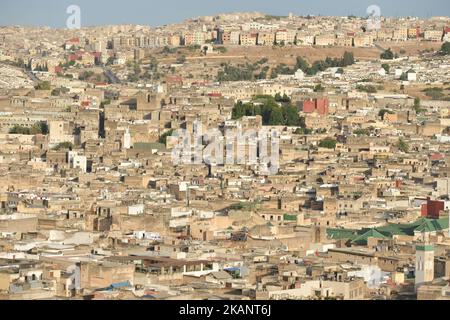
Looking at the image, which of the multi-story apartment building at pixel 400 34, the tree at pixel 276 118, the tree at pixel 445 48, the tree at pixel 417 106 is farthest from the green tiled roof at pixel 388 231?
the multi-story apartment building at pixel 400 34

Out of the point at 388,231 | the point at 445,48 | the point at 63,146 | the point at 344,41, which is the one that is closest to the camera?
the point at 388,231

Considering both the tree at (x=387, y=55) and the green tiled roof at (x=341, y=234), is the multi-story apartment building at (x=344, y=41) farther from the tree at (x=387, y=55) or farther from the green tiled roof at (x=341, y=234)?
the green tiled roof at (x=341, y=234)

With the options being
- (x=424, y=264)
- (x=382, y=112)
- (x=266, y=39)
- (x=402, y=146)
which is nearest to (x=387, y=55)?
(x=266, y=39)

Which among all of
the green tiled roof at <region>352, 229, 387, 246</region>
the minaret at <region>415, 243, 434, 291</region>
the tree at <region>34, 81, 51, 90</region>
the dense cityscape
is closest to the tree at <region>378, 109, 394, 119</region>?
the dense cityscape

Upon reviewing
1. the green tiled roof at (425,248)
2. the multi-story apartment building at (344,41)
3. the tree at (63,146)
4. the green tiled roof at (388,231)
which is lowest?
the green tiled roof at (388,231)

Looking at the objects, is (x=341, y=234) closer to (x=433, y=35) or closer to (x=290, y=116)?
(x=290, y=116)

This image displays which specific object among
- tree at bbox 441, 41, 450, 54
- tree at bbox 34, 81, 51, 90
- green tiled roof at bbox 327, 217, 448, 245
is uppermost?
tree at bbox 441, 41, 450, 54

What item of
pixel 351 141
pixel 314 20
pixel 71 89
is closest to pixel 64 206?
pixel 351 141

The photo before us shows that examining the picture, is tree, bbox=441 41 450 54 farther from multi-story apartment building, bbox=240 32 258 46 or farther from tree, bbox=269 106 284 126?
tree, bbox=269 106 284 126
